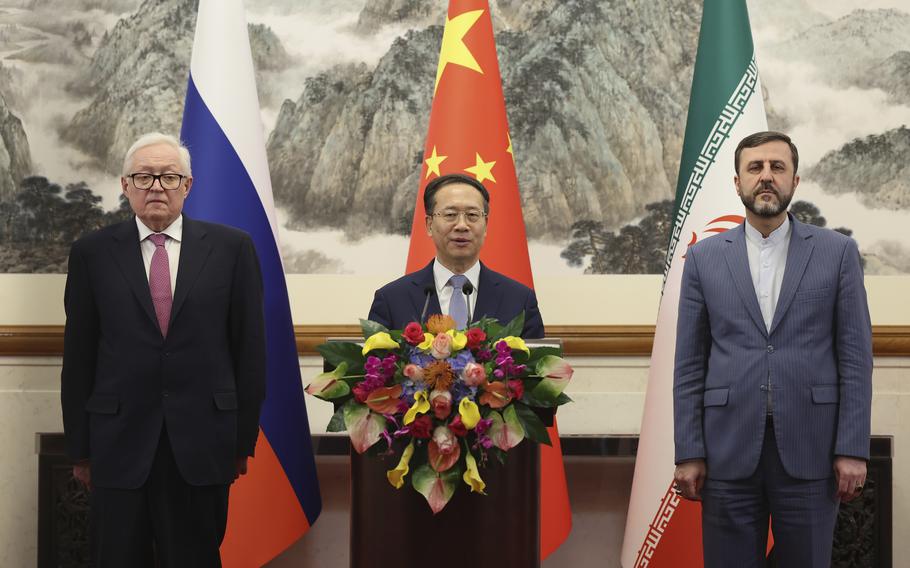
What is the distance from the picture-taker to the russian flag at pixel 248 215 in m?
3.18

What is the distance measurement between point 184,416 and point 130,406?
0.14m

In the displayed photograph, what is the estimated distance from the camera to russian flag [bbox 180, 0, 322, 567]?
318 cm

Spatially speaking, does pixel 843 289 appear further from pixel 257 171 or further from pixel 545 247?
pixel 257 171

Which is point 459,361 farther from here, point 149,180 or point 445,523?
point 149,180

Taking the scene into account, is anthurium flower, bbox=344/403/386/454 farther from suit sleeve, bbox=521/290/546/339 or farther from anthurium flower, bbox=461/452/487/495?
suit sleeve, bbox=521/290/546/339

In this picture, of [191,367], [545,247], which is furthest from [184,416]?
[545,247]

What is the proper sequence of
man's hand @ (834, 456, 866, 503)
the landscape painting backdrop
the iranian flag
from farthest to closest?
the landscape painting backdrop < the iranian flag < man's hand @ (834, 456, 866, 503)

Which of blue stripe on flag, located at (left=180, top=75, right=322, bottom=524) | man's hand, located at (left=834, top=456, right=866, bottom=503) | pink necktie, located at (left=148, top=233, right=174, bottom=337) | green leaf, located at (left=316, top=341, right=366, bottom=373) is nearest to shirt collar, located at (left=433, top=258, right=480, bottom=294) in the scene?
green leaf, located at (left=316, top=341, right=366, bottom=373)

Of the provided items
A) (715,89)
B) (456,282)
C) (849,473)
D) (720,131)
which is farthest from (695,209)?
(849,473)

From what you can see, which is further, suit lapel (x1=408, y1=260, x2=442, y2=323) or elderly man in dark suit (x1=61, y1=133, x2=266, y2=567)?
suit lapel (x1=408, y1=260, x2=442, y2=323)

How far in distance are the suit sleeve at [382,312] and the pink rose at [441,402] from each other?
70 cm

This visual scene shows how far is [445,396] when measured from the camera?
5.94 feet

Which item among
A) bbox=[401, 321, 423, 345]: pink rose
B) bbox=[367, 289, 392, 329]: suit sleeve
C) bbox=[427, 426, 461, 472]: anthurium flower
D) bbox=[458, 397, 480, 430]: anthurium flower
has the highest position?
bbox=[367, 289, 392, 329]: suit sleeve

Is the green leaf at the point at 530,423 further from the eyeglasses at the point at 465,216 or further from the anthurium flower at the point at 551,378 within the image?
the eyeglasses at the point at 465,216
